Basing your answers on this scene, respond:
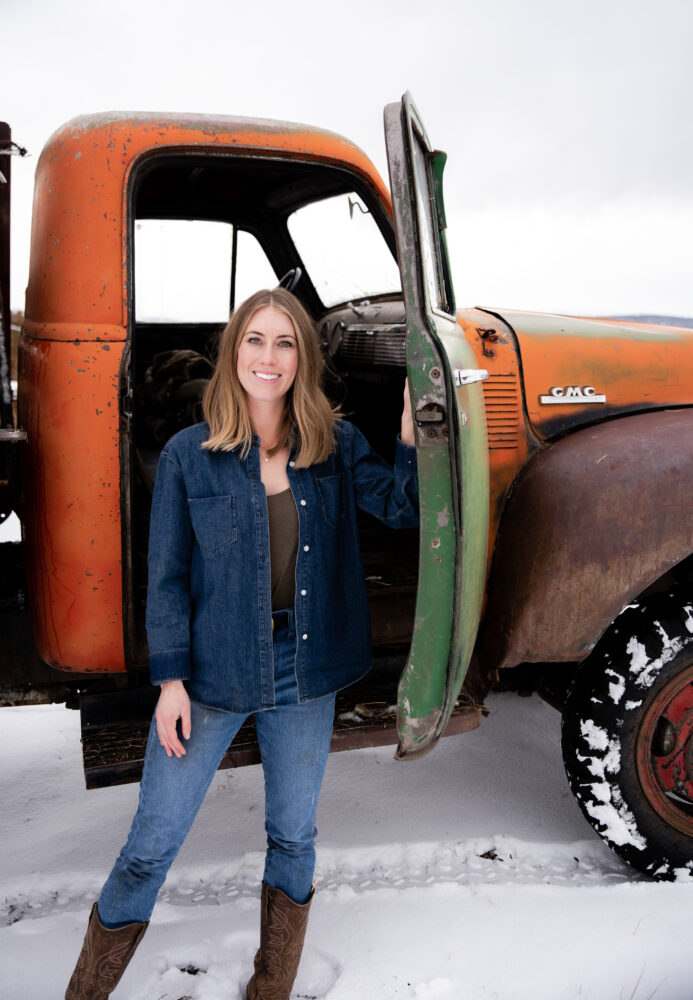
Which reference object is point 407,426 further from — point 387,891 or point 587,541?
point 387,891

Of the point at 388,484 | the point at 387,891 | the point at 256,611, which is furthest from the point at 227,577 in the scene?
the point at 387,891

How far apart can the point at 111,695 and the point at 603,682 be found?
1340mm

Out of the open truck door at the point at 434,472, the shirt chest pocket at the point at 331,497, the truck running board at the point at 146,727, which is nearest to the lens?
the open truck door at the point at 434,472

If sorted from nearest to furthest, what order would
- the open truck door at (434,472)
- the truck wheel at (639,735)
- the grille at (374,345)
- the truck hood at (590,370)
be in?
1. the open truck door at (434,472)
2. the truck wheel at (639,735)
3. the truck hood at (590,370)
4. the grille at (374,345)

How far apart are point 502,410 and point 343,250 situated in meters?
1.12

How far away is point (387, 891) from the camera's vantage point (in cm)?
212

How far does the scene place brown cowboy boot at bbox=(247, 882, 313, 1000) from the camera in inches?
66.9

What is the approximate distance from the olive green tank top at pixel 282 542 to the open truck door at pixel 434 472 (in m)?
0.29

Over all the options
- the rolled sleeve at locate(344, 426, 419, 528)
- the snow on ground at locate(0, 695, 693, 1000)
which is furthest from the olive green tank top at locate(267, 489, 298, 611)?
the snow on ground at locate(0, 695, 693, 1000)

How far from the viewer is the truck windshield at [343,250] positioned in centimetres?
267

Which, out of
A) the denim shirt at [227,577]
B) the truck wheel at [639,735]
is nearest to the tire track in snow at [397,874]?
the truck wheel at [639,735]

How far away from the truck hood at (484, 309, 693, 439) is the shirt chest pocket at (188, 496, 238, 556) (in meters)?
0.95

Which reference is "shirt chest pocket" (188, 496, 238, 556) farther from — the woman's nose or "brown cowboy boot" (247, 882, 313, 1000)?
"brown cowboy boot" (247, 882, 313, 1000)

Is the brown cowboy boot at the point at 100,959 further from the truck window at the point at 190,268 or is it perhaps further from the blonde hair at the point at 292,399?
the truck window at the point at 190,268
